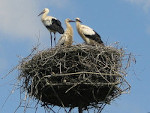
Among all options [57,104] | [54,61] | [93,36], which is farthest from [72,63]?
[93,36]

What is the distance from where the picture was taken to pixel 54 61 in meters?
9.33

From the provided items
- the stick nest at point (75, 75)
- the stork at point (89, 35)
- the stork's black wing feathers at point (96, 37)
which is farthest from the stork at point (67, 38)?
the stick nest at point (75, 75)

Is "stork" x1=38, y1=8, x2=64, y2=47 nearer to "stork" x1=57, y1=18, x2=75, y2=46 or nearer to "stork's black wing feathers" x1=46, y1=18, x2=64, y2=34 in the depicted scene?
"stork's black wing feathers" x1=46, y1=18, x2=64, y2=34

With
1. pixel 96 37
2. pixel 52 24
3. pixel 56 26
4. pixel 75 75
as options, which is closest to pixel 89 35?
pixel 96 37

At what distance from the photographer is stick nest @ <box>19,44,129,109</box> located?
29.7ft

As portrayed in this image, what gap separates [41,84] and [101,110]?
4.31 ft

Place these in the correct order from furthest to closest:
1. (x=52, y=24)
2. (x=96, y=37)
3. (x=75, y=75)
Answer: (x=52, y=24), (x=96, y=37), (x=75, y=75)

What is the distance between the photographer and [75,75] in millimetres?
9125

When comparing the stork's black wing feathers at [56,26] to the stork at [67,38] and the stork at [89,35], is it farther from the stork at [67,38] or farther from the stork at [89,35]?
the stork at [67,38]

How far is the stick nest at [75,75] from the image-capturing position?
906cm

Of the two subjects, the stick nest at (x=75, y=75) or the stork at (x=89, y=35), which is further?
the stork at (x=89, y=35)

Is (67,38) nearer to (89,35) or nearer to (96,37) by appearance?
(89,35)

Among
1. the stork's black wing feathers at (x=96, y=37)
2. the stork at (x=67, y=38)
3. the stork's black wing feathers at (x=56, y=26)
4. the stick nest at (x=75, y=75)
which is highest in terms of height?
the stork's black wing feathers at (x=56, y=26)

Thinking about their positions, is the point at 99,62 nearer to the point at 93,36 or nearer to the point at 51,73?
the point at 51,73
